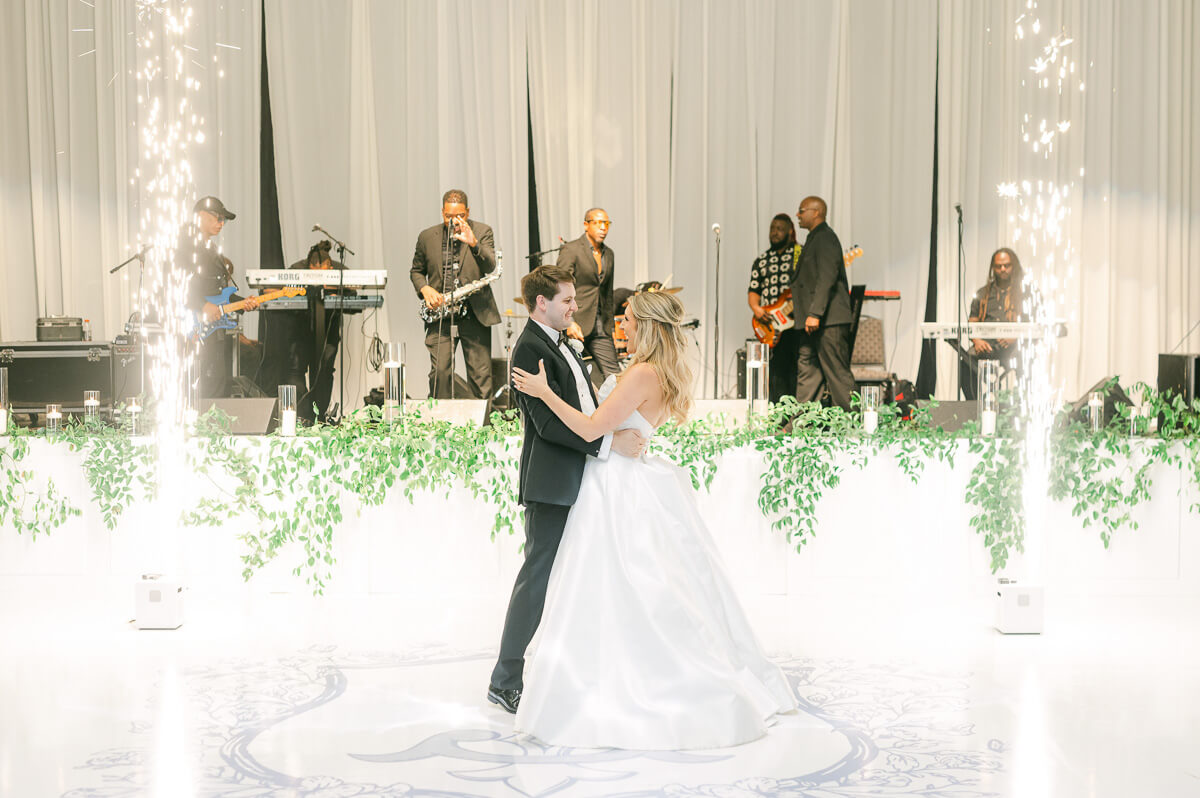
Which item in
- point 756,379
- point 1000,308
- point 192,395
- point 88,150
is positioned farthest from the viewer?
point 88,150

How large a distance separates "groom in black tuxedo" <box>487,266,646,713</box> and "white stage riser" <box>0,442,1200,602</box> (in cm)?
158

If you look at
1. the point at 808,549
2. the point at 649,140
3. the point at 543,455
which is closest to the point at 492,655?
the point at 543,455

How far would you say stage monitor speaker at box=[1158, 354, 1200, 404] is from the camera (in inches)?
247

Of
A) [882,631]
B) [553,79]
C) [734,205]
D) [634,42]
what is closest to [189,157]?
[553,79]

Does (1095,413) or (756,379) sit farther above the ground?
(756,379)

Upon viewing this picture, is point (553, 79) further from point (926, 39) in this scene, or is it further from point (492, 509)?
point (492, 509)

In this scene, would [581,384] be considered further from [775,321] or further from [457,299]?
[775,321]

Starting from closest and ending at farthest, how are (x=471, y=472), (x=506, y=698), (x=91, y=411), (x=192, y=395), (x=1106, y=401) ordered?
(x=506, y=698)
(x=471, y=472)
(x=91, y=411)
(x=1106, y=401)
(x=192, y=395)

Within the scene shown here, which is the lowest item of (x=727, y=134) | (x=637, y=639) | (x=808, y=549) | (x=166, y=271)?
(x=808, y=549)

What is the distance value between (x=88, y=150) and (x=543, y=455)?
7.70m

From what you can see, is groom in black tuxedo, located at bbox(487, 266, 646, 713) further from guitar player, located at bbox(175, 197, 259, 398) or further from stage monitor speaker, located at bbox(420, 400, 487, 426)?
guitar player, located at bbox(175, 197, 259, 398)

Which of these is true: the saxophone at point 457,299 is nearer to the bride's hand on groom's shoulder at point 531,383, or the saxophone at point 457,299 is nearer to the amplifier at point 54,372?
→ the amplifier at point 54,372

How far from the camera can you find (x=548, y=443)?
355cm

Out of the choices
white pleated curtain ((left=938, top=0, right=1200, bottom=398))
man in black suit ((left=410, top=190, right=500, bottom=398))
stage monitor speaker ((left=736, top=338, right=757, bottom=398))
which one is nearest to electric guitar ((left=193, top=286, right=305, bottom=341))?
man in black suit ((left=410, top=190, right=500, bottom=398))
